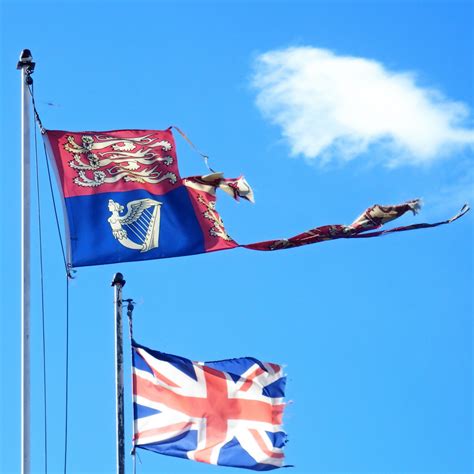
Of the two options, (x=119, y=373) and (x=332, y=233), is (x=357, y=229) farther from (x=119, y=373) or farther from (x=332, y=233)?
(x=119, y=373)

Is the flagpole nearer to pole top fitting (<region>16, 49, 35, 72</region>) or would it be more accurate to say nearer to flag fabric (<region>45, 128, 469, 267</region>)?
flag fabric (<region>45, 128, 469, 267</region>)

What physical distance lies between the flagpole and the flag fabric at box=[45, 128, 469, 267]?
4.07ft

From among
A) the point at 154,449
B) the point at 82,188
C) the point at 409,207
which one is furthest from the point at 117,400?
the point at 409,207

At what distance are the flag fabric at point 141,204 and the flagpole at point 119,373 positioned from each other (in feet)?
4.07

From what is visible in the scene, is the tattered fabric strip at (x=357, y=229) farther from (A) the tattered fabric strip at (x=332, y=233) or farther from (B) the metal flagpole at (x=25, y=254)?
(B) the metal flagpole at (x=25, y=254)

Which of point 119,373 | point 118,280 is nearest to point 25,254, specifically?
point 119,373

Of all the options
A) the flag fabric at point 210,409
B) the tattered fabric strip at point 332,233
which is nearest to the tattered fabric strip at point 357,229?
the tattered fabric strip at point 332,233

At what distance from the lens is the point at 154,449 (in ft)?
79.3

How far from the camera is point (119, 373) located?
2278 centimetres

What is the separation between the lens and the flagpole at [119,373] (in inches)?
A: 870

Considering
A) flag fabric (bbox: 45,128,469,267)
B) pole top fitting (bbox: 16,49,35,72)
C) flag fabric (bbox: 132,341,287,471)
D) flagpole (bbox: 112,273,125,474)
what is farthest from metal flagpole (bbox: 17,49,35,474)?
flag fabric (bbox: 132,341,287,471)

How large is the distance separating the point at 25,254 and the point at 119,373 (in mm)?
2809

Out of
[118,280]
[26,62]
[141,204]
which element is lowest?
[118,280]

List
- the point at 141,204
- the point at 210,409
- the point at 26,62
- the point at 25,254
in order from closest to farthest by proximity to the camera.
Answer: the point at 25,254 → the point at 26,62 → the point at 141,204 → the point at 210,409
